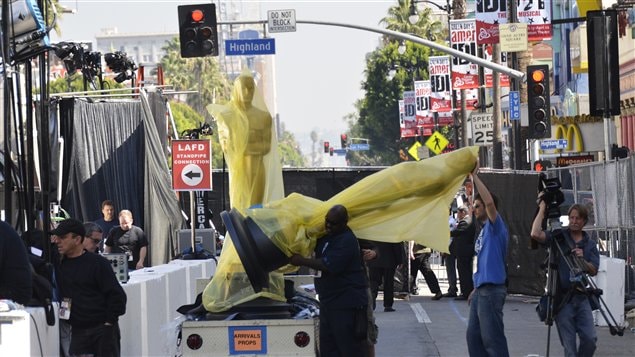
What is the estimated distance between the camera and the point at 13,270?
9.60 m

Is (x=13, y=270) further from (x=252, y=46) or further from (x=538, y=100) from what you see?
(x=252, y=46)

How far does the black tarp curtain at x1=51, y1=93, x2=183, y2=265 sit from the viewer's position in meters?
25.7

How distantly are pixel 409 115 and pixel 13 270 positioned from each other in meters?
62.4

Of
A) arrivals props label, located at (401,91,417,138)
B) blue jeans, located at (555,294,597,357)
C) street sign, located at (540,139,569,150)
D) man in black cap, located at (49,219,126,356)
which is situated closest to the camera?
man in black cap, located at (49,219,126,356)

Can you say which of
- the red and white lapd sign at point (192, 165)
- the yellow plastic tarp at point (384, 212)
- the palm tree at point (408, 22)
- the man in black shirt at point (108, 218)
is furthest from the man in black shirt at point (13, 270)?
the palm tree at point (408, 22)

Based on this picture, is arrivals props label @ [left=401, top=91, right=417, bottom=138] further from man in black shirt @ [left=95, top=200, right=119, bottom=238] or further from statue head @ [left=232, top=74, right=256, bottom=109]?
statue head @ [left=232, top=74, right=256, bottom=109]

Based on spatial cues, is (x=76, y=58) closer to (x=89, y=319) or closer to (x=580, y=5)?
(x=580, y=5)

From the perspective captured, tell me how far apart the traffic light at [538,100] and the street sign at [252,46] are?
5.51m

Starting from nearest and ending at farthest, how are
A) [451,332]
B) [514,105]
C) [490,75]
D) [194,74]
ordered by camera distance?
[451,332]
[514,105]
[490,75]
[194,74]

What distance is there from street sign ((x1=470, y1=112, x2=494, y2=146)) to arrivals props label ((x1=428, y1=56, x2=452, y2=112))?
15427mm

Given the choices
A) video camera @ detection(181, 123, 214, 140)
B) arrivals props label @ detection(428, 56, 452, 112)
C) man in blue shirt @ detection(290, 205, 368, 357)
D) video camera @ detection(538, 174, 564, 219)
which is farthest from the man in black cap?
arrivals props label @ detection(428, 56, 452, 112)

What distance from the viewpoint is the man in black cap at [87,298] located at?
10.8 meters

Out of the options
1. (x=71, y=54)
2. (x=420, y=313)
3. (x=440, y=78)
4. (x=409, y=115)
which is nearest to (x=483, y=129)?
(x=71, y=54)

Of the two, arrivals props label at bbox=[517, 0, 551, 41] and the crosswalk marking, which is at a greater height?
arrivals props label at bbox=[517, 0, 551, 41]
